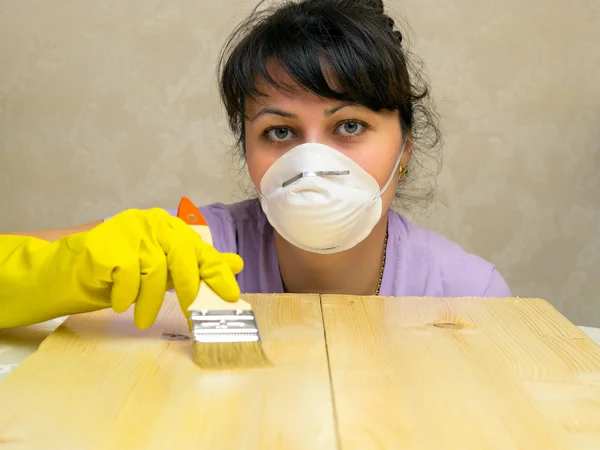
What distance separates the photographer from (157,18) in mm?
2260

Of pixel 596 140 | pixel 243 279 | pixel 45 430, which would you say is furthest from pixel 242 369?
pixel 596 140

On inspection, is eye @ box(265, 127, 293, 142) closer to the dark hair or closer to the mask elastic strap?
the dark hair

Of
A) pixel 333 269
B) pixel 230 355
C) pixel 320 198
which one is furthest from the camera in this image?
pixel 333 269

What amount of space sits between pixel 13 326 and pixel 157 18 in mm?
1521

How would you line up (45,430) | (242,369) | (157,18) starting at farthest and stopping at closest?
(157,18) → (242,369) → (45,430)

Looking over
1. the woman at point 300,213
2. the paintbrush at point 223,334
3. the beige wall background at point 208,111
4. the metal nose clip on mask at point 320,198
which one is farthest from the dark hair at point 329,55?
the beige wall background at point 208,111

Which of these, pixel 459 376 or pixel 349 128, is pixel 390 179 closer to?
pixel 349 128

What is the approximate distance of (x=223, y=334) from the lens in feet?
2.70

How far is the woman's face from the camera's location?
131cm

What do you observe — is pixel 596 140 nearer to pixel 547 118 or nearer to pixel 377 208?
pixel 547 118

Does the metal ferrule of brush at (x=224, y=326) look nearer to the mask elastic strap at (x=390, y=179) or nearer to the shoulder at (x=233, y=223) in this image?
the mask elastic strap at (x=390, y=179)

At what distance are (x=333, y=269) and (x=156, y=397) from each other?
0.87 metres

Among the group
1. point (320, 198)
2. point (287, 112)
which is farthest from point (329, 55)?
point (320, 198)

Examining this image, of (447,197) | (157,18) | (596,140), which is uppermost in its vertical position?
(157,18)
